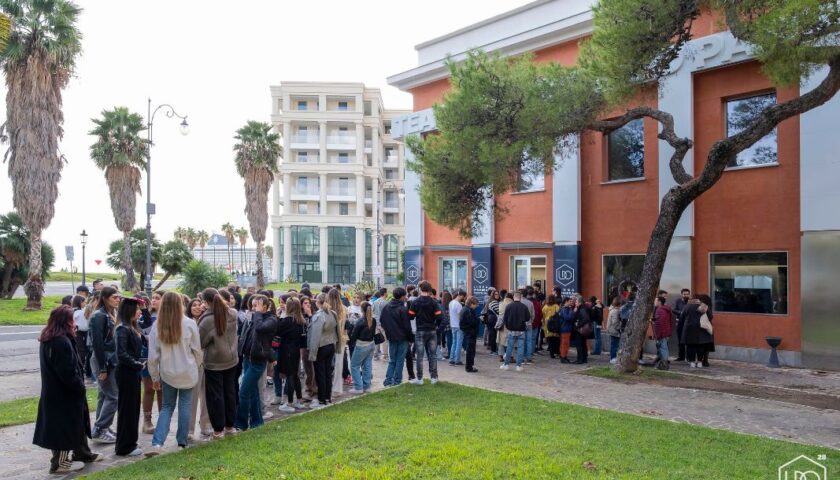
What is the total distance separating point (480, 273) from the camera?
19.9 metres

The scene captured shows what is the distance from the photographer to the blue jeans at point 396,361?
10945 mm

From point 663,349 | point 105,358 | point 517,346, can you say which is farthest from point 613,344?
point 105,358

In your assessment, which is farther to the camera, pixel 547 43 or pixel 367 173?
pixel 367 173

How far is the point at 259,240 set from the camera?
47.7 meters

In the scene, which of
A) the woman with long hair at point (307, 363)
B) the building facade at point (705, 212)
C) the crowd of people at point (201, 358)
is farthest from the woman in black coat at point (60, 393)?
the building facade at point (705, 212)

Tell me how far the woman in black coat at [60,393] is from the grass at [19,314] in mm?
21092

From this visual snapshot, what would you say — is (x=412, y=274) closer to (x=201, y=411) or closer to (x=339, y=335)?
(x=339, y=335)

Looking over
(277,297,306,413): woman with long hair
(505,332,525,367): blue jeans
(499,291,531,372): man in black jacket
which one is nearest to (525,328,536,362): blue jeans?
(505,332,525,367): blue jeans

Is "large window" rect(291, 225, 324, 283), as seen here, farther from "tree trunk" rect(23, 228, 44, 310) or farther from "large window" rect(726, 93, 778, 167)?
"large window" rect(726, 93, 778, 167)

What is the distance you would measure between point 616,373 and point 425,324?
14.4 ft

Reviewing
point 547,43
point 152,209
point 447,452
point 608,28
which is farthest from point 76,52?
point 447,452

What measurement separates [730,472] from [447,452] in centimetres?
292

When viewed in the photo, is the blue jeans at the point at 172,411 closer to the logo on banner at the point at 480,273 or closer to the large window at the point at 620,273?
the large window at the point at 620,273

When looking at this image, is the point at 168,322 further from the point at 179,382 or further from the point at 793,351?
the point at 793,351
